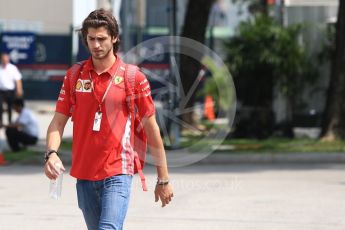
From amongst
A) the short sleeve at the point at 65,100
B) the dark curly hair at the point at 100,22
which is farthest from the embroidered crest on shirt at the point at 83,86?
the dark curly hair at the point at 100,22

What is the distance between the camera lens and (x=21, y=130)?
17062 mm

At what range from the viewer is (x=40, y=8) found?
1396 inches

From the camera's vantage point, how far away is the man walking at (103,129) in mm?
5605

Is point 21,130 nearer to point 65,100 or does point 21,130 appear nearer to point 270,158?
point 270,158

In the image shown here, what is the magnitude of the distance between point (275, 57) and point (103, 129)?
15299 millimetres

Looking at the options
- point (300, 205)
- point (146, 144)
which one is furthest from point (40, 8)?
point (146, 144)

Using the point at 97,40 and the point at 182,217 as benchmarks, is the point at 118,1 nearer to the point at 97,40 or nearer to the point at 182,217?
the point at 182,217

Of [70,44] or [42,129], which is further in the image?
[70,44]

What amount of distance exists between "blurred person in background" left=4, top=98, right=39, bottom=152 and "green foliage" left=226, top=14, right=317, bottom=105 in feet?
17.5

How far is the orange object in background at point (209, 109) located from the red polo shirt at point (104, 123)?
1793cm

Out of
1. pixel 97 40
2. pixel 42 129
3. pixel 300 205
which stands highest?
pixel 97 40

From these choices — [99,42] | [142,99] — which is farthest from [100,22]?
[142,99]

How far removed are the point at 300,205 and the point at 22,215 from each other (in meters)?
3.03

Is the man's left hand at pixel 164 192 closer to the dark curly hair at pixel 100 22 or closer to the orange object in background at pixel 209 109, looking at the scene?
Answer: the dark curly hair at pixel 100 22
